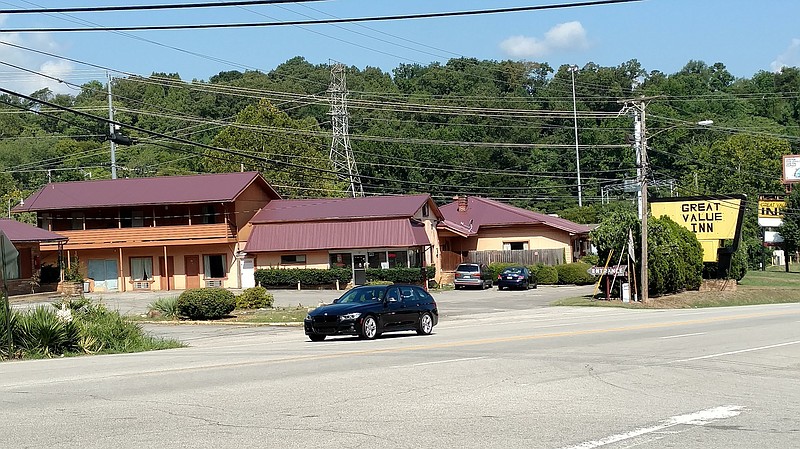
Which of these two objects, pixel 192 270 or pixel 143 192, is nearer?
pixel 143 192

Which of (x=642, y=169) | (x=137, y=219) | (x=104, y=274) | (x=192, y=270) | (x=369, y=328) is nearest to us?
(x=369, y=328)

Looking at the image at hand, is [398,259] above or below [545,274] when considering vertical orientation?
above

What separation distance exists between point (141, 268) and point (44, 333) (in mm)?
46101

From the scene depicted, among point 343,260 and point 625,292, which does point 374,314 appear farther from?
point 343,260

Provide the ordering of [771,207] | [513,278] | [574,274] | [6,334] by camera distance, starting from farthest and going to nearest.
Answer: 1. [771,207]
2. [574,274]
3. [513,278]
4. [6,334]

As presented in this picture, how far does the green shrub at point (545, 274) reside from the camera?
69.1 m

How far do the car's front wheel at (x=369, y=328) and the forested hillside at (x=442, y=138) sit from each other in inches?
2574

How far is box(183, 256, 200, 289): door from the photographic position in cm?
6719

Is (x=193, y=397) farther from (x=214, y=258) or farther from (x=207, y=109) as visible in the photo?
(x=207, y=109)

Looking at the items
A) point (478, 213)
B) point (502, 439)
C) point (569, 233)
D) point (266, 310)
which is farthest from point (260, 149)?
point (502, 439)

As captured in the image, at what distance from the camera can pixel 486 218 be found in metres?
75.1

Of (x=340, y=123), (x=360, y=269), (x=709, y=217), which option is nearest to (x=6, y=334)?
(x=360, y=269)

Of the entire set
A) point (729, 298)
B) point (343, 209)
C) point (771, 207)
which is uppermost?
point (343, 209)

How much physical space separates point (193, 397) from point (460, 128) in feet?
319
